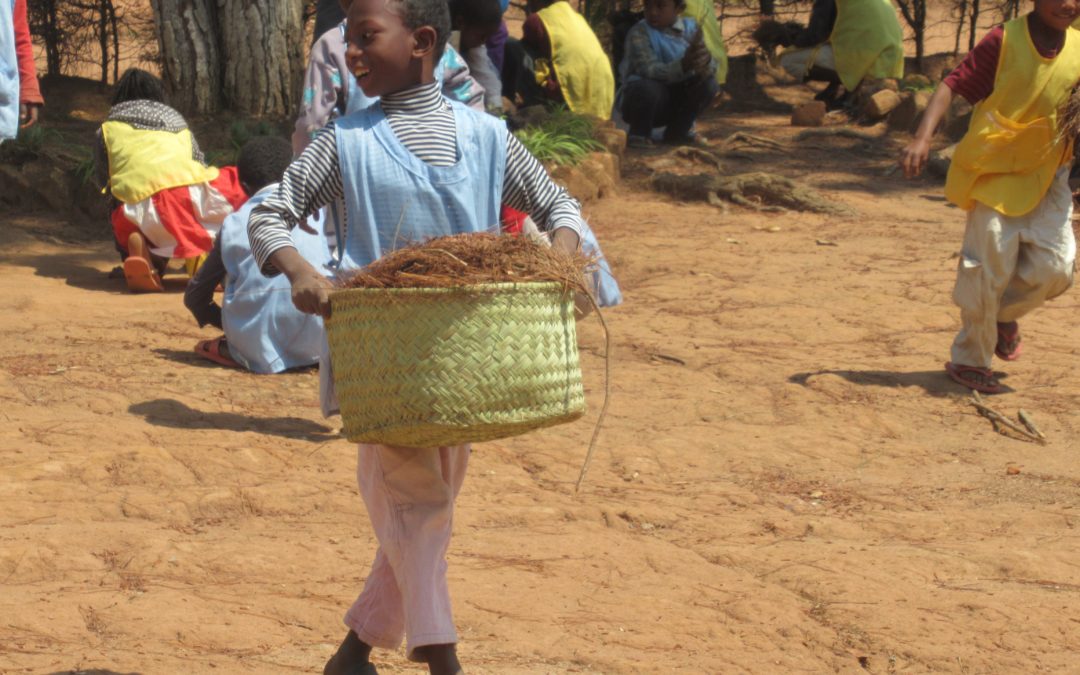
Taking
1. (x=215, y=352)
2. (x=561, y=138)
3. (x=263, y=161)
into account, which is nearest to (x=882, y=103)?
(x=561, y=138)

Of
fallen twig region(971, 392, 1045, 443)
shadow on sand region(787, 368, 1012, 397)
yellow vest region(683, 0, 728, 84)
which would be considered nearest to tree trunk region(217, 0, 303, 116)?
yellow vest region(683, 0, 728, 84)

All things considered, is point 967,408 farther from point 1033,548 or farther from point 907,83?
point 907,83

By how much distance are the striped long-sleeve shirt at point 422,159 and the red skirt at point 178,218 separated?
465 cm

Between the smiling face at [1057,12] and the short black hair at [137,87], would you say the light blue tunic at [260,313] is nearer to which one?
the short black hair at [137,87]

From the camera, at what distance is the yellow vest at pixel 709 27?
12234 mm

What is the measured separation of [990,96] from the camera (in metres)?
5.80

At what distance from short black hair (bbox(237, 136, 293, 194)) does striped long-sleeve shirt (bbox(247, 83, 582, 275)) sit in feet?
10.2

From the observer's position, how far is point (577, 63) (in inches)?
436

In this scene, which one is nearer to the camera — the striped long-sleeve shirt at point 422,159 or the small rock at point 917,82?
the striped long-sleeve shirt at point 422,159

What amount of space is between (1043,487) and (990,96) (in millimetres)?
1726

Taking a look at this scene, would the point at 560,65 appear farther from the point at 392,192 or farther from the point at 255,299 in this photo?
the point at 392,192

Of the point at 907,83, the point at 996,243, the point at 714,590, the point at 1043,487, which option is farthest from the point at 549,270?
the point at 907,83

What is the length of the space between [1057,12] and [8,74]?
4.18 metres

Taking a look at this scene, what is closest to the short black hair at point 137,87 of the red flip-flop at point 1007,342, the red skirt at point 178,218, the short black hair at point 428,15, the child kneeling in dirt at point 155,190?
the child kneeling in dirt at point 155,190
